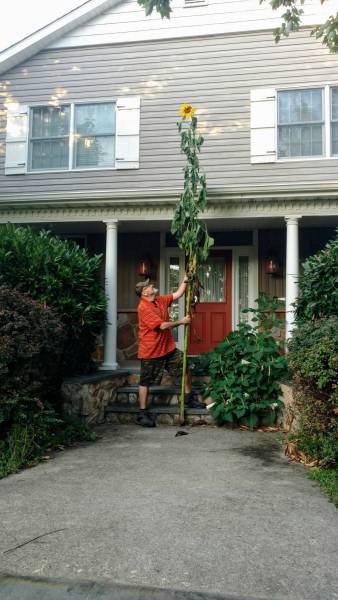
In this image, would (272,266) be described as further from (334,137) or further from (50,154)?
(50,154)

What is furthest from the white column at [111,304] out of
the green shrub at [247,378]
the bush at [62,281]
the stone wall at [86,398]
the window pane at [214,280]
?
the window pane at [214,280]

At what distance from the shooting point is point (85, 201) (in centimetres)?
830

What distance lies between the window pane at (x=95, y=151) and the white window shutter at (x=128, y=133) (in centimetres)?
22

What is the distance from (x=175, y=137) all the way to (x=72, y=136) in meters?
1.92

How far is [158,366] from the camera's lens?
6426 mm

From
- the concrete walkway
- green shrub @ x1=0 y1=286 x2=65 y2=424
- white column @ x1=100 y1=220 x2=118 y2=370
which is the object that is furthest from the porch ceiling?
the concrete walkway

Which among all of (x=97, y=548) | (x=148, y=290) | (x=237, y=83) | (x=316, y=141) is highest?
(x=237, y=83)

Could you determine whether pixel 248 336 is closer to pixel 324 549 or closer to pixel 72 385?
pixel 72 385

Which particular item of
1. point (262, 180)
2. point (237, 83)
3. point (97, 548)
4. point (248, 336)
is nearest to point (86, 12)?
point (237, 83)

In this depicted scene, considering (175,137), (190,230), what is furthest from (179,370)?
(175,137)

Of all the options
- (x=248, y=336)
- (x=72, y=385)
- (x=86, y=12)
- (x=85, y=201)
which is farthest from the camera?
(x=86, y=12)

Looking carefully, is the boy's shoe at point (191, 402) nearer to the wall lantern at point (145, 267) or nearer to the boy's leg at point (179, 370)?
the boy's leg at point (179, 370)

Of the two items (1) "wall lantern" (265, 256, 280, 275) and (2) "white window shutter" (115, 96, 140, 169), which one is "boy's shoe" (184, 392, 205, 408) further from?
(2) "white window shutter" (115, 96, 140, 169)

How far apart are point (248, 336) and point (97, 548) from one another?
14.5 feet
